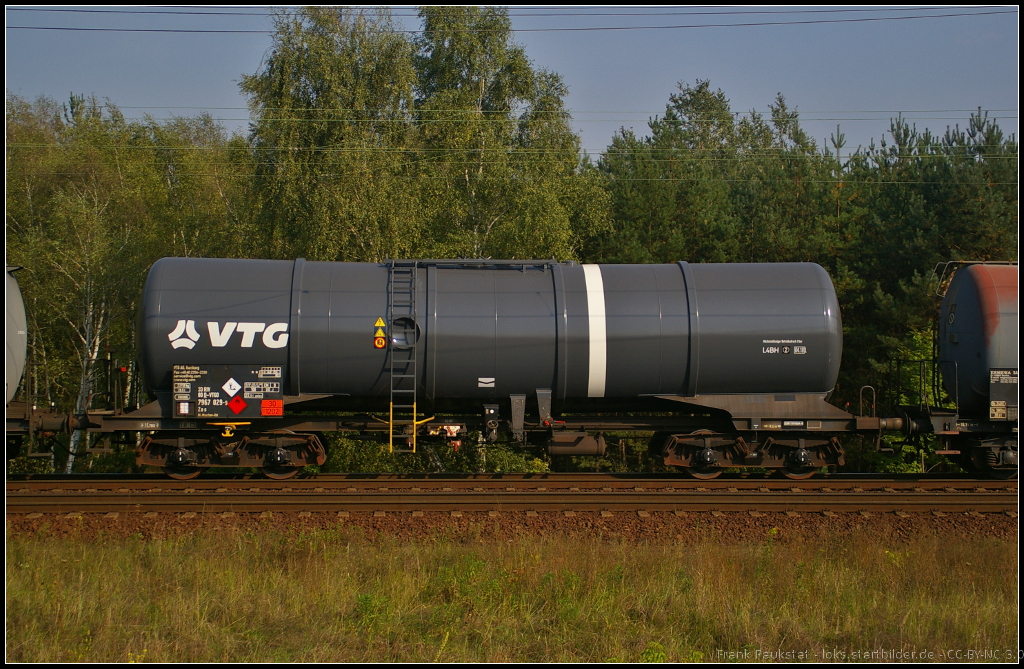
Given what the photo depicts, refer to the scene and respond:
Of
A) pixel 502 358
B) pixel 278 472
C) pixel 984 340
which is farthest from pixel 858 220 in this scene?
pixel 278 472

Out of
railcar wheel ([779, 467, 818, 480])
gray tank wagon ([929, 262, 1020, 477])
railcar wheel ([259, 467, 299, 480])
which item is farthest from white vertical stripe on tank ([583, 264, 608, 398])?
gray tank wagon ([929, 262, 1020, 477])

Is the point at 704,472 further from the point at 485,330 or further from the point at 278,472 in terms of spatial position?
the point at 278,472

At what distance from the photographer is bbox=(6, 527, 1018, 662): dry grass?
6.37 meters

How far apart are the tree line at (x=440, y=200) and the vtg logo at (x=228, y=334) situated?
7.41m

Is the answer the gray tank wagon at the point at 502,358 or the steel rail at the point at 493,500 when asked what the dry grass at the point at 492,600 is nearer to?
the steel rail at the point at 493,500

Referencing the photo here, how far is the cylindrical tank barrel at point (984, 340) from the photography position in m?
11.4

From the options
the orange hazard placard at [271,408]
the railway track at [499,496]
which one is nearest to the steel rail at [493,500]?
the railway track at [499,496]

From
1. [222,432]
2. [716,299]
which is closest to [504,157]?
[716,299]

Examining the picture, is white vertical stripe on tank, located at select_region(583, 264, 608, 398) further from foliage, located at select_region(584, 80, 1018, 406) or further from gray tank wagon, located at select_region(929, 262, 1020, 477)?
foliage, located at select_region(584, 80, 1018, 406)

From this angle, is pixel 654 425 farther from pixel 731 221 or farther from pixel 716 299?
pixel 731 221

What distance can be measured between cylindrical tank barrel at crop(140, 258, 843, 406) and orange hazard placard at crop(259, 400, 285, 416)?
0.33 meters

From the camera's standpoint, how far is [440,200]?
765 inches

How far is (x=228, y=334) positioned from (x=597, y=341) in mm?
5835

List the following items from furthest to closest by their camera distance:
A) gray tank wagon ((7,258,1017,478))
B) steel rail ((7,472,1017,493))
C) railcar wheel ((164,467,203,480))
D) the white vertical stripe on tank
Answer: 1. railcar wheel ((164,467,203,480))
2. steel rail ((7,472,1017,493))
3. the white vertical stripe on tank
4. gray tank wagon ((7,258,1017,478))
